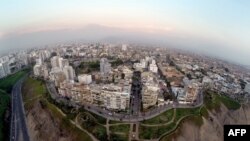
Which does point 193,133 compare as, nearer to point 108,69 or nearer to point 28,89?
point 108,69

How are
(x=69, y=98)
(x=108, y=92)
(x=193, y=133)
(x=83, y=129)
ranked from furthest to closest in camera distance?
(x=69, y=98) → (x=108, y=92) → (x=193, y=133) → (x=83, y=129)

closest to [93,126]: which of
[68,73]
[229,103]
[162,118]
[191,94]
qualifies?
[162,118]

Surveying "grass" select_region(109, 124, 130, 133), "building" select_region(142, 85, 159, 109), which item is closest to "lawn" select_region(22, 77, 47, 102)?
"grass" select_region(109, 124, 130, 133)

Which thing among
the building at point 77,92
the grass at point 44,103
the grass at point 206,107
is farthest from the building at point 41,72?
the grass at point 206,107

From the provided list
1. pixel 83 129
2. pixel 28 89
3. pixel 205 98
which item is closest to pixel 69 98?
pixel 83 129

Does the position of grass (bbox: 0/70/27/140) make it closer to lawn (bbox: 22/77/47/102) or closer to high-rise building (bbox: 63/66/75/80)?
lawn (bbox: 22/77/47/102)

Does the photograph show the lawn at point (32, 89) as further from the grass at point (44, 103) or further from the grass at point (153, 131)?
the grass at point (153, 131)
